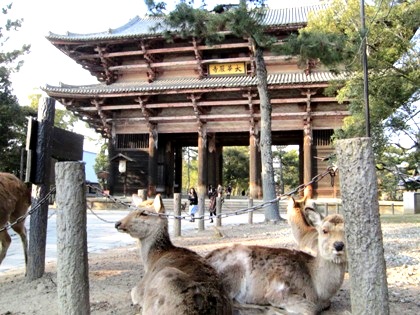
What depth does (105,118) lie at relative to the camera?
79.4 ft

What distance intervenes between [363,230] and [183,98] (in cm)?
2134

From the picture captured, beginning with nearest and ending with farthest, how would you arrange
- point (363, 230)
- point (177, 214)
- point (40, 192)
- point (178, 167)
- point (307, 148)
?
point (363, 230)
point (40, 192)
point (177, 214)
point (307, 148)
point (178, 167)

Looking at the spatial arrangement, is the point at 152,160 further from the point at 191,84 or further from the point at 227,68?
the point at 227,68

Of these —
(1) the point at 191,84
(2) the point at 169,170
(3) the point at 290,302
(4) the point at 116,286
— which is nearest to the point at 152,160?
(2) the point at 169,170

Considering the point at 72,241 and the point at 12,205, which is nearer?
the point at 72,241

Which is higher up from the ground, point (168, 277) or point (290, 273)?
point (168, 277)

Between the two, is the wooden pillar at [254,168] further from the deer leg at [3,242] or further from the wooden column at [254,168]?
the deer leg at [3,242]

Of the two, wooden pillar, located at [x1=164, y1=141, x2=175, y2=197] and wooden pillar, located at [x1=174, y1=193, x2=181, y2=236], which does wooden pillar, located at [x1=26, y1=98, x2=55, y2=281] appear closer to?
wooden pillar, located at [x1=174, y1=193, x2=181, y2=236]

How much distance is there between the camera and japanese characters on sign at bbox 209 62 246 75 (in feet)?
75.8

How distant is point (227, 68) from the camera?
23328mm

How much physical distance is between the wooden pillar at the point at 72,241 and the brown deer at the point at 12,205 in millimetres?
2346

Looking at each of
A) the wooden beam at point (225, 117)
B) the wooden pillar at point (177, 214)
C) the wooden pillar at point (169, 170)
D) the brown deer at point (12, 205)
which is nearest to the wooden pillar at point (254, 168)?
the wooden beam at point (225, 117)

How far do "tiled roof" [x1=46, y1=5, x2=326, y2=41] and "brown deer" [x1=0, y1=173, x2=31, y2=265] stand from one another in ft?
55.9

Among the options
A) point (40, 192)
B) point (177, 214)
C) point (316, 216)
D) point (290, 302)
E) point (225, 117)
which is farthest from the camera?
point (225, 117)
